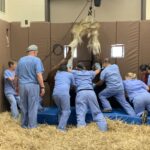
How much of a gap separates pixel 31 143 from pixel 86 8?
15.3ft

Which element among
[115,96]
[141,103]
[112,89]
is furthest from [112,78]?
[141,103]

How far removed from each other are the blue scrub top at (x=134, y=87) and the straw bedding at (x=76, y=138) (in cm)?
76

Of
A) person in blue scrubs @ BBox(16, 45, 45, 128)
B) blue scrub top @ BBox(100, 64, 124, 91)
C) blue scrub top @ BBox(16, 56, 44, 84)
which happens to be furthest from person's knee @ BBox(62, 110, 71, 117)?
blue scrub top @ BBox(100, 64, 124, 91)

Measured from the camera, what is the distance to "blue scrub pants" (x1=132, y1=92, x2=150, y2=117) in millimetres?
6340

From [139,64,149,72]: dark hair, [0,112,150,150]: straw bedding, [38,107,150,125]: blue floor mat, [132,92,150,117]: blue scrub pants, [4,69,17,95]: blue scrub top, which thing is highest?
[139,64,149,72]: dark hair

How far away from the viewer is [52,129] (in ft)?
19.8

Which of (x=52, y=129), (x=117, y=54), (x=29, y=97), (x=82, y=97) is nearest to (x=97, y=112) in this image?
(x=82, y=97)

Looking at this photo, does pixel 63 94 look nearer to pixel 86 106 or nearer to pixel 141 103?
pixel 86 106

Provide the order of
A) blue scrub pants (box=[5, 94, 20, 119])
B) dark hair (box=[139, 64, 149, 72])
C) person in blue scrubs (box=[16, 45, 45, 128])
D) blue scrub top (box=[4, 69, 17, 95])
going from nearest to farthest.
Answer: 1. person in blue scrubs (box=[16, 45, 45, 128])
2. blue scrub pants (box=[5, 94, 20, 119])
3. dark hair (box=[139, 64, 149, 72])
4. blue scrub top (box=[4, 69, 17, 95])

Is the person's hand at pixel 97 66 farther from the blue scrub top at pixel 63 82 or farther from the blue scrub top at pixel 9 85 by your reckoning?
the blue scrub top at pixel 9 85

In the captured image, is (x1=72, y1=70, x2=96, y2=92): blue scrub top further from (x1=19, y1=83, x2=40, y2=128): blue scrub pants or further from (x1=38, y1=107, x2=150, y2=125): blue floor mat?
(x1=19, y1=83, x2=40, y2=128): blue scrub pants

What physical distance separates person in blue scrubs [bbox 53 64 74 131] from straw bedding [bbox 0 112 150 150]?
21cm

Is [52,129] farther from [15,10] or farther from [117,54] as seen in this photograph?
[15,10]

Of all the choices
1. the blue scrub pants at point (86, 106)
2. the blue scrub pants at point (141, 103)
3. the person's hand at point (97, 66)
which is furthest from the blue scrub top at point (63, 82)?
the blue scrub pants at point (141, 103)
